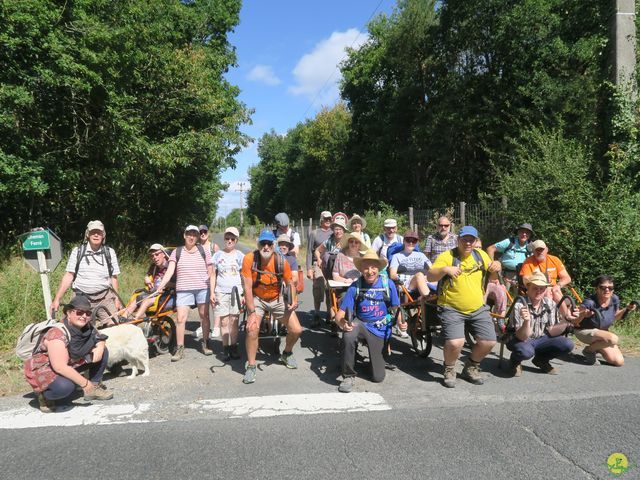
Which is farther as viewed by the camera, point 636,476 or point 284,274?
point 284,274

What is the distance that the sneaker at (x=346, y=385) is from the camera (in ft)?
15.7

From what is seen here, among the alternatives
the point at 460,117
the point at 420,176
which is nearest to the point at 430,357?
the point at 460,117

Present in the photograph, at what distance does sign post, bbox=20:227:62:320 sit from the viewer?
6.02 meters

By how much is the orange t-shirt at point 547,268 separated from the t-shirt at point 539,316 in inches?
32.3

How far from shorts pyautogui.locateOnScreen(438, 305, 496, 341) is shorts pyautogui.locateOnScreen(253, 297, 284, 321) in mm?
1964

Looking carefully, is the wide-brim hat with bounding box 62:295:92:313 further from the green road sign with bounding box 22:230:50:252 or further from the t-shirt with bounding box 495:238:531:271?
the t-shirt with bounding box 495:238:531:271

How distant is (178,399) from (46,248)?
313cm

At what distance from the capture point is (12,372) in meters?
5.55

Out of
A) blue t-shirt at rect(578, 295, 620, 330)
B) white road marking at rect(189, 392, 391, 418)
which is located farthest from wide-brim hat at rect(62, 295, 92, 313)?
blue t-shirt at rect(578, 295, 620, 330)

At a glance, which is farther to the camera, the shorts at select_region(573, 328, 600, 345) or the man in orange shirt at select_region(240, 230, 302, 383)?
the shorts at select_region(573, 328, 600, 345)

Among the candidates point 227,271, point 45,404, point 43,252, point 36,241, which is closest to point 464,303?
point 227,271

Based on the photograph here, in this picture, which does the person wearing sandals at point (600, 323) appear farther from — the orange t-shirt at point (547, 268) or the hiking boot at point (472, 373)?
the hiking boot at point (472, 373)

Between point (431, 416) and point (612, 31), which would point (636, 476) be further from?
point (612, 31)

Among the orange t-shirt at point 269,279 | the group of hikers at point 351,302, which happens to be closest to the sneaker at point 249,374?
the group of hikers at point 351,302
